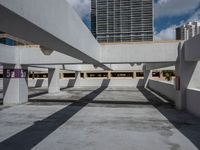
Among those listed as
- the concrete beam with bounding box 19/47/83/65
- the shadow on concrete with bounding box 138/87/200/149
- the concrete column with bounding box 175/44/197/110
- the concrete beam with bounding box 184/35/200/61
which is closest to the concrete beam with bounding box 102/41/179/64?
the concrete column with bounding box 175/44/197/110

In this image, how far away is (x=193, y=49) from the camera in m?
11.2

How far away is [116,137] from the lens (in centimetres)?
761

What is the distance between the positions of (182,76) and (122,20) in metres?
91.2

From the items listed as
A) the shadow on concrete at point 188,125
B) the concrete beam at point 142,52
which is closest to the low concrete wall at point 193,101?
the shadow on concrete at point 188,125

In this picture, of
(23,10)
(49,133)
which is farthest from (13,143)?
(23,10)

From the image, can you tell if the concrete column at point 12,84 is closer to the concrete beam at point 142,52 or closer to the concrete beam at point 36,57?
the concrete beam at point 36,57

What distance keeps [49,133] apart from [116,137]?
248 cm

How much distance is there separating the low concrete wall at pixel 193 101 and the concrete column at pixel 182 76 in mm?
599

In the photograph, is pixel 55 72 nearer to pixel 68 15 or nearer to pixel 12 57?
pixel 12 57

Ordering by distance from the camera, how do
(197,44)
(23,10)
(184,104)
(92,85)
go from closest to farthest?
1. (23,10)
2. (197,44)
3. (184,104)
4. (92,85)

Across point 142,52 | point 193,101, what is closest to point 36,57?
point 142,52

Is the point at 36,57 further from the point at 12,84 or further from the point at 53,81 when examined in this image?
the point at 53,81

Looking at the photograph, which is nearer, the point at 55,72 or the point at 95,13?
the point at 55,72

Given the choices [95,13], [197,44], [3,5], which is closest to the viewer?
[3,5]
